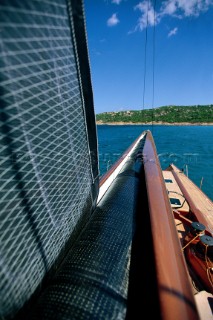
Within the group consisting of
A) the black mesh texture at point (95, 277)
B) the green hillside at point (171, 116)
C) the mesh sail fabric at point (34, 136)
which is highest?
the green hillside at point (171, 116)

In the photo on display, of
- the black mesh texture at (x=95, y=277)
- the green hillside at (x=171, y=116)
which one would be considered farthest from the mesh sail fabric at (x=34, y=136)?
the green hillside at (x=171, y=116)

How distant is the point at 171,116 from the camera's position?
99.4 m

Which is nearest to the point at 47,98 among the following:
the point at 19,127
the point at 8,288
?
the point at 19,127

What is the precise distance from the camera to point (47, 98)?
1217mm

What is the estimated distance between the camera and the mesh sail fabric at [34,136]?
0.98 meters

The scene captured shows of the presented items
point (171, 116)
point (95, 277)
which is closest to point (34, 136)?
point (95, 277)

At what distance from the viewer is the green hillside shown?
93250 millimetres

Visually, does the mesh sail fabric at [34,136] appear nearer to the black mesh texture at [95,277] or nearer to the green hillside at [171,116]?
the black mesh texture at [95,277]

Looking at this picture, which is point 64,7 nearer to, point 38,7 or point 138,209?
point 38,7

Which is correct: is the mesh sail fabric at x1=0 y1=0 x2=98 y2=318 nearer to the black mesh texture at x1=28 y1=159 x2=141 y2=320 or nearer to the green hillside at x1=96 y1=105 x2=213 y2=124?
the black mesh texture at x1=28 y1=159 x2=141 y2=320

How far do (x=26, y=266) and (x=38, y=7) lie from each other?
1.30 m

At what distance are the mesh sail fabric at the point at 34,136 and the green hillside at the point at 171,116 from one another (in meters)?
87.3

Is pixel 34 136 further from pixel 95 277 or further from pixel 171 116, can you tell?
pixel 171 116

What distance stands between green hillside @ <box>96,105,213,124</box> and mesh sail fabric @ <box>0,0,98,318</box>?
87325 millimetres
